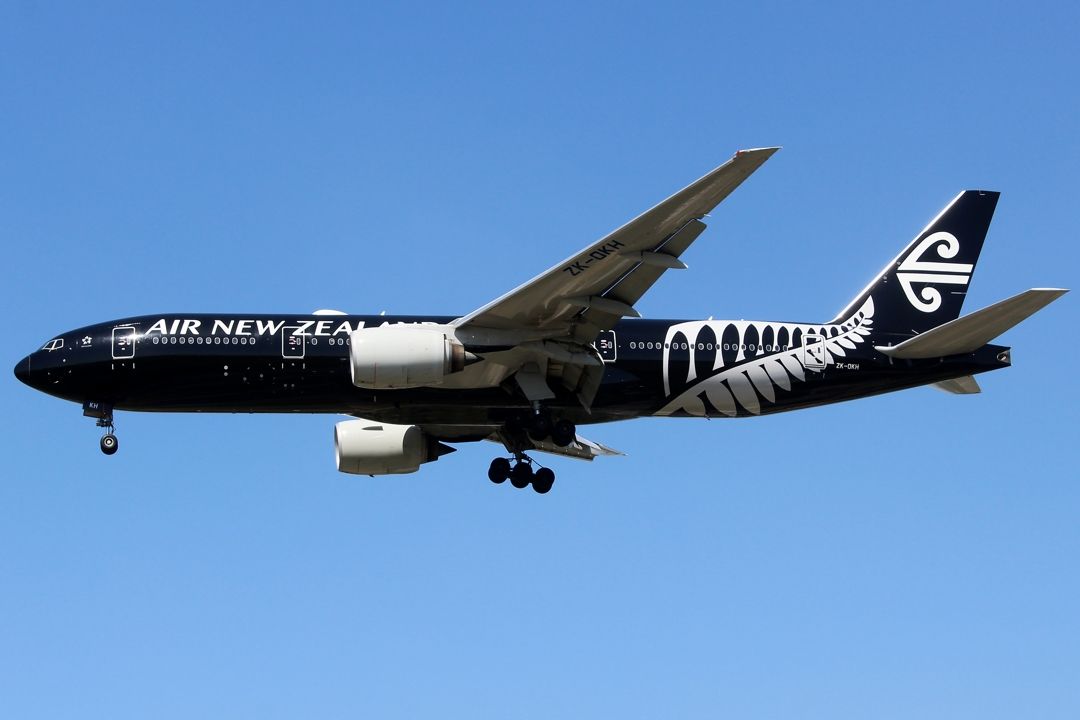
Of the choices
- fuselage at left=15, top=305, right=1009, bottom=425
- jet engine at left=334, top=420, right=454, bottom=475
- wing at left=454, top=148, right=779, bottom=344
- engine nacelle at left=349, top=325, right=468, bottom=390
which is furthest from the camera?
jet engine at left=334, top=420, right=454, bottom=475

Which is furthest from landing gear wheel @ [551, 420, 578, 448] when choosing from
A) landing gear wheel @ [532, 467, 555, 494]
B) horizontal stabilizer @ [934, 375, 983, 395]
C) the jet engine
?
horizontal stabilizer @ [934, 375, 983, 395]

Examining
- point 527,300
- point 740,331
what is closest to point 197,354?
point 527,300

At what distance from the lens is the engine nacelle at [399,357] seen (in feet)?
112

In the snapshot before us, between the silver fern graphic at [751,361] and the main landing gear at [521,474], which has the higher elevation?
the silver fern graphic at [751,361]

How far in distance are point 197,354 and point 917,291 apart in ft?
59.7

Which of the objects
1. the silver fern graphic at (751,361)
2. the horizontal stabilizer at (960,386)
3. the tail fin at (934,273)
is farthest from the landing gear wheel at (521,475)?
the horizontal stabilizer at (960,386)

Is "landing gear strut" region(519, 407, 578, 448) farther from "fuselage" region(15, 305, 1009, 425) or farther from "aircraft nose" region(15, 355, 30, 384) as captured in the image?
"aircraft nose" region(15, 355, 30, 384)

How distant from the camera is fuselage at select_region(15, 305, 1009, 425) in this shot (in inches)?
1441

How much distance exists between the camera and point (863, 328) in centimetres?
3934

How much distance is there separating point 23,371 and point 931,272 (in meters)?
22.9

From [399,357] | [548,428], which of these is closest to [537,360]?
[548,428]

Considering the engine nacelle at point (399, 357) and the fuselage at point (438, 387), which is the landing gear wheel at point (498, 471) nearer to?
the fuselage at point (438, 387)

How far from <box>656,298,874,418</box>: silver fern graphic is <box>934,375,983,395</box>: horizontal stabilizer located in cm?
230

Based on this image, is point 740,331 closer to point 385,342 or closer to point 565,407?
point 565,407
